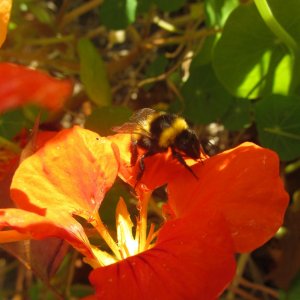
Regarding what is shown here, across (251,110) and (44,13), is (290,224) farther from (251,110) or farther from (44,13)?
(44,13)

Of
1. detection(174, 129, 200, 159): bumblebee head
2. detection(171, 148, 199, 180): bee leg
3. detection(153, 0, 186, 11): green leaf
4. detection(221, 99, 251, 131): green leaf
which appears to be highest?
detection(153, 0, 186, 11): green leaf

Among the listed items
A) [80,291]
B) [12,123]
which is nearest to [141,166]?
[12,123]

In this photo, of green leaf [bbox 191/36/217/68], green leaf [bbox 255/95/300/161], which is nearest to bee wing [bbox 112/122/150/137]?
green leaf [bbox 255/95/300/161]

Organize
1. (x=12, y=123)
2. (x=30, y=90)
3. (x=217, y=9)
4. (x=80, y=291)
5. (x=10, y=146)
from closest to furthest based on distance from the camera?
1. (x=30, y=90)
2. (x=10, y=146)
3. (x=217, y=9)
4. (x=12, y=123)
5. (x=80, y=291)

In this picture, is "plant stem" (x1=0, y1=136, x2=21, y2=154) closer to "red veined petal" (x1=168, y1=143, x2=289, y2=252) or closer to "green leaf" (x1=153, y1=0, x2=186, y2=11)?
"red veined petal" (x1=168, y1=143, x2=289, y2=252)

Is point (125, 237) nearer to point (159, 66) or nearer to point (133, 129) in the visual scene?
point (133, 129)

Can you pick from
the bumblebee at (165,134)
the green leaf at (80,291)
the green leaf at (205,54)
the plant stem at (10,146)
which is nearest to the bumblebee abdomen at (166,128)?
the bumblebee at (165,134)

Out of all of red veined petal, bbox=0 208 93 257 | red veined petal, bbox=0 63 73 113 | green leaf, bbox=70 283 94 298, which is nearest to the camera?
red veined petal, bbox=0 63 73 113
